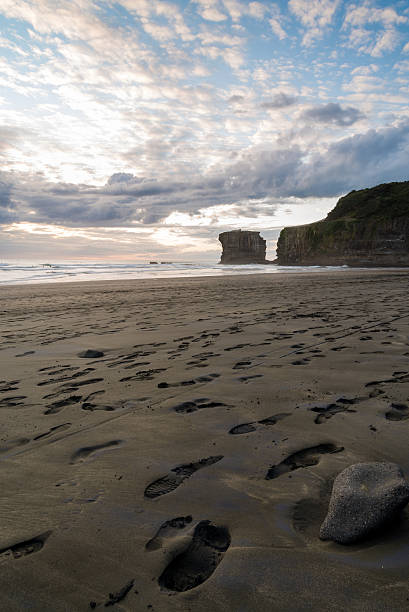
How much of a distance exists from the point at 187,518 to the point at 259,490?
0.45 m

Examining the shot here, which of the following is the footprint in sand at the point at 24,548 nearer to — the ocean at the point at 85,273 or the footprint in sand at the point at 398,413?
the footprint in sand at the point at 398,413

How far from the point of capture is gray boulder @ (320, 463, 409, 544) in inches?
63.4

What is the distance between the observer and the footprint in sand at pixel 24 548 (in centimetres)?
162

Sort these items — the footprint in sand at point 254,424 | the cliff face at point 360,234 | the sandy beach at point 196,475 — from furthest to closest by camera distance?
the cliff face at point 360,234 → the footprint in sand at point 254,424 → the sandy beach at point 196,475

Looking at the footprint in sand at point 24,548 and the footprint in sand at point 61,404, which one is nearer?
the footprint in sand at point 24,548

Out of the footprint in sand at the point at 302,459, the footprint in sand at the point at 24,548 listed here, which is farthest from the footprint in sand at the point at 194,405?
the footprint in sand at the point at 24,548

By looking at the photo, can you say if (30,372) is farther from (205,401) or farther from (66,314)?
(66,314)

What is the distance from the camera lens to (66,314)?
10219mm

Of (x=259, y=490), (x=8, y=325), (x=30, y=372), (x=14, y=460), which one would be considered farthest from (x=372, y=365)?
(x=8, y=325)

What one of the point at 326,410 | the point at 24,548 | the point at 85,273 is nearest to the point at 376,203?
the point at 85,273

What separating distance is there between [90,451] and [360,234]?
62.5 metres

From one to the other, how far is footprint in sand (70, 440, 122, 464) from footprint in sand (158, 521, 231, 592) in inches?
41.8

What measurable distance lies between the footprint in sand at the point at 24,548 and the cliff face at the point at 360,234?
2280 inches

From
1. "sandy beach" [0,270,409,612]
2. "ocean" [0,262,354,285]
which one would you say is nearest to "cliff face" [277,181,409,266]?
"ocean" [0,262,354,285]
